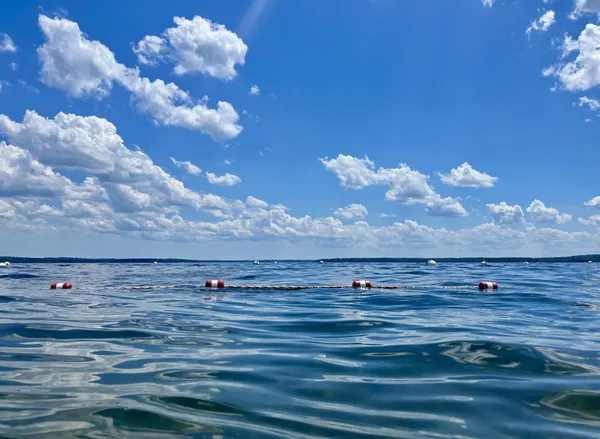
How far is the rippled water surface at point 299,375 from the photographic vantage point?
5016 mm

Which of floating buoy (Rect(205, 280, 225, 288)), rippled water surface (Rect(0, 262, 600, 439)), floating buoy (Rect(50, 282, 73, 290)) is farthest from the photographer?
floating buoy (Rect(205, 280, 225, 288))

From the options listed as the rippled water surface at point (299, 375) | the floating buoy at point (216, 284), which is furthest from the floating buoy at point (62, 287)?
the rippled water surface at point (299, 375)

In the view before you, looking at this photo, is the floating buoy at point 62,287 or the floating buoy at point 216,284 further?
the floating buoy at point 216,284

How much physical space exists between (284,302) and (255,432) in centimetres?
1269

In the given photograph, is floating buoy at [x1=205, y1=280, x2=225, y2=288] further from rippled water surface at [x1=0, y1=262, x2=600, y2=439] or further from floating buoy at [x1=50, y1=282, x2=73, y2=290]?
rippled water surface at [x1=0, y1=262, x2=600, y2=439]

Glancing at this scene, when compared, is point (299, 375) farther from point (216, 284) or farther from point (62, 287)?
point (62, 287)

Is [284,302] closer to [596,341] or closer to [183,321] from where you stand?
[183,321]

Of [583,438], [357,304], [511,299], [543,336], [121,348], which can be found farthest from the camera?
[511,299]

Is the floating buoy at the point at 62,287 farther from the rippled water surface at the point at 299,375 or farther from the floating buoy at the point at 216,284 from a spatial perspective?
the rippled water surface at the point at 299,375

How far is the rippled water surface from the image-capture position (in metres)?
5.02

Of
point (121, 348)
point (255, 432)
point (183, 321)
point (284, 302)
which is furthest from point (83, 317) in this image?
point (255, 432)

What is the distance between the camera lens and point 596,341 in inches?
382

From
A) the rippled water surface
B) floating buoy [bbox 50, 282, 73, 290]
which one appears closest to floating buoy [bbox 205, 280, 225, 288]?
floating buoy [bbox 50, 282, 73, 290]

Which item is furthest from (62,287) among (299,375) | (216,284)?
(299,375)
